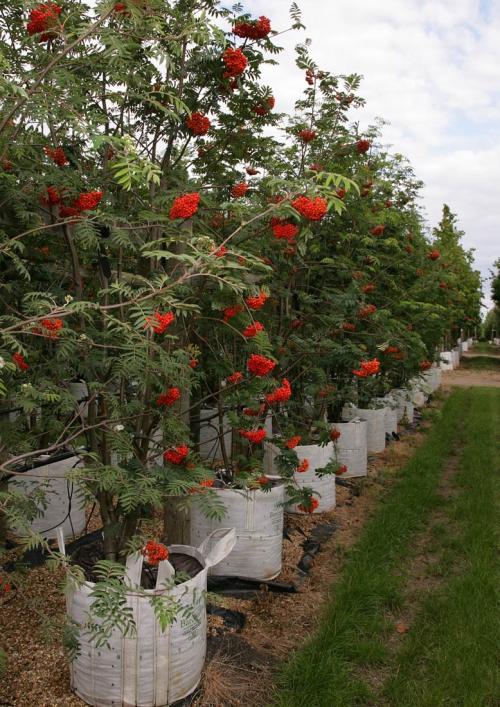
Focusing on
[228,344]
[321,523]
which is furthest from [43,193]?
[321,523]

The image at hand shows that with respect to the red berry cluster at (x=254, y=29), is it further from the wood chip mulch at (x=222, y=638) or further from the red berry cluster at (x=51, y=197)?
the wood chip mulch at (x=222, y=638)

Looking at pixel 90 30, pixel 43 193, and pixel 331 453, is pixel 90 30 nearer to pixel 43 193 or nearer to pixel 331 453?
pixel 43 193

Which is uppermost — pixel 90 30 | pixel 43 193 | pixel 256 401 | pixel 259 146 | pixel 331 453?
pixel 259 146

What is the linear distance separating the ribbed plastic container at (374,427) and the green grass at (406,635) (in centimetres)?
205

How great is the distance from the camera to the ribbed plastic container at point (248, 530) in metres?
3.83

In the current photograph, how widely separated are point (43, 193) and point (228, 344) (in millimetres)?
2099

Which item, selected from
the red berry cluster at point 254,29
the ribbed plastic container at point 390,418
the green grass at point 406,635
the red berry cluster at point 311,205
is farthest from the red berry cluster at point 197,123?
the ribbed plastic container at point 390,418

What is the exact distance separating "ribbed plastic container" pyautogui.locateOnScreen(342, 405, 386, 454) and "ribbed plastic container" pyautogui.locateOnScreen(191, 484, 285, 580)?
3.88 metres

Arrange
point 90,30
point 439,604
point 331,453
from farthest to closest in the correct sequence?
point 331,453 → point 439,604 → point 90,30

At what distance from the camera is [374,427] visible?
25.7 feet

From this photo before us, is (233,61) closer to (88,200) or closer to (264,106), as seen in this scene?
(264,106)

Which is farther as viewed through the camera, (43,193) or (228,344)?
(228,344)

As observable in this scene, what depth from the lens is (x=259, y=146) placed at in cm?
372

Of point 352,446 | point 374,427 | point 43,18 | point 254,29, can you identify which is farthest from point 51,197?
point 374,427
